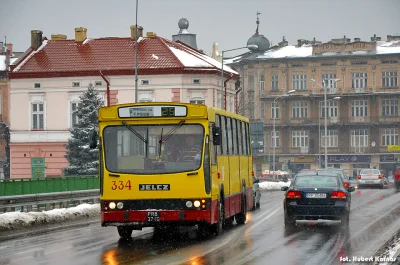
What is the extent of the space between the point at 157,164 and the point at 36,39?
5319 centimetres

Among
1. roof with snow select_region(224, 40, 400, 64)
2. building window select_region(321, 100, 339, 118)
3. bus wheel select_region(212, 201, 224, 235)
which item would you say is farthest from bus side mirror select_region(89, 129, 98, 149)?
building window select_region(321, 100, 339, 118)

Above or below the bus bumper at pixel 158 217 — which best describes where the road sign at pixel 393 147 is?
above

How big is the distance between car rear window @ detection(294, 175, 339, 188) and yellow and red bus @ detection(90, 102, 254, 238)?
180 inches

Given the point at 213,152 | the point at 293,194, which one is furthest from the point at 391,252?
the point at 293,194

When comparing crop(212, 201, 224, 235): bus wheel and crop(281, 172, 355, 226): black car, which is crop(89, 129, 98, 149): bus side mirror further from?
crop(281, 172, 355, 226): black car

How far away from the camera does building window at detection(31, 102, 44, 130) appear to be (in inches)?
2726

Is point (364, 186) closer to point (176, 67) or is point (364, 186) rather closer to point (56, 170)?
point (176, 67)

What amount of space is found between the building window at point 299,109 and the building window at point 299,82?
179 cm

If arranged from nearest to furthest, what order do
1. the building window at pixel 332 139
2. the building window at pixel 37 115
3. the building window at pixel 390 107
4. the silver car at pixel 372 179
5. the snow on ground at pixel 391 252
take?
1. the snow on ground at pixel 391 252
2. the silver car at pixel 372 179
3. the building window at pixel 37 115
4. the building window at pixel 390 107
5. the building window at pixel 332 139

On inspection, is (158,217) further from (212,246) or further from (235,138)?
(235,138)

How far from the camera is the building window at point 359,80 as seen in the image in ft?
362

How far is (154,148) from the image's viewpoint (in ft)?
67.8

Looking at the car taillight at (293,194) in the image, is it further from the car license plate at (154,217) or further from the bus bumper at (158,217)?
the car license plate at (154,217)

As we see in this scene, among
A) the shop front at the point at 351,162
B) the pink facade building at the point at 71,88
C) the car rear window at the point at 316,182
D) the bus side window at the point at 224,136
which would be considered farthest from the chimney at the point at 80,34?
the bus side window at the point at 224,136
